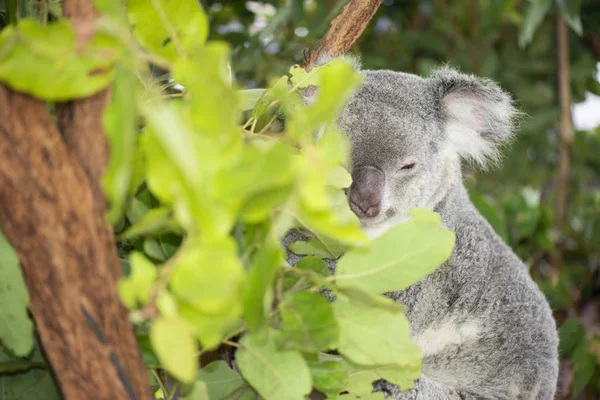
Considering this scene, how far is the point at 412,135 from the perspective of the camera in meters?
1.90

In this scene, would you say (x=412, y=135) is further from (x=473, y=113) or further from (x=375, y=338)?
(x=375, y=338)

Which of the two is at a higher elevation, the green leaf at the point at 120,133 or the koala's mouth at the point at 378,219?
the green leaf at the point at 120,133

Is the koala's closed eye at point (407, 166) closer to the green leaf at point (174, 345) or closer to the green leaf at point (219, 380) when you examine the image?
the green leaf at point (219, 380)

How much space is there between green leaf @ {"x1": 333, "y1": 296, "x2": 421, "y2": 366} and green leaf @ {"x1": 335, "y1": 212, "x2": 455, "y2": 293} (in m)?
0.04

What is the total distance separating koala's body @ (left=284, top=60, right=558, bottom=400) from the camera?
1818 mm

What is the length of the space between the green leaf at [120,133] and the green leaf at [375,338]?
368mm

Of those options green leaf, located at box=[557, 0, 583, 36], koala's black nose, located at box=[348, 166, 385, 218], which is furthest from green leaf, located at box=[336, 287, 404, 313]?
green leaf, located at box=[557, 0, 583, 36]

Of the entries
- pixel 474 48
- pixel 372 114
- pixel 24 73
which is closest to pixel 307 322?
pixel 24 73

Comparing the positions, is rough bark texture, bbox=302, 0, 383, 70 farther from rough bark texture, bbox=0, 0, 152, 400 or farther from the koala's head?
rough bark texture, bbox=0, 0, 152, 400

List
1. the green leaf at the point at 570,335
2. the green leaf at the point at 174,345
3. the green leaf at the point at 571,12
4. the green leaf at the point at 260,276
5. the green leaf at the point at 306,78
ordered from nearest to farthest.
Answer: the green leaf at the point at 174,345
the green leaf at the point at 260,276
the green leaf at the point at 306,78
the green leaf at the point at 571,12
the green leaf at the point at 570,335

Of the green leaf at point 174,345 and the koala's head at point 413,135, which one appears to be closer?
the green leaf at point 174,345

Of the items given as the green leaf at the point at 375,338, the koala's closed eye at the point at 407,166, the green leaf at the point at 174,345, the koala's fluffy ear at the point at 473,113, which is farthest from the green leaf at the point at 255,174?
the koala's fluffy ear at the point at 473,113

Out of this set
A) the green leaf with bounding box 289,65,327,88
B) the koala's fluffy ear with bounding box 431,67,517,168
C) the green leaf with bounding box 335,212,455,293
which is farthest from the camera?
the koala's fluffy ear with bounding box 431,67,517,168

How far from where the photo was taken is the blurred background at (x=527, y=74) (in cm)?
293
